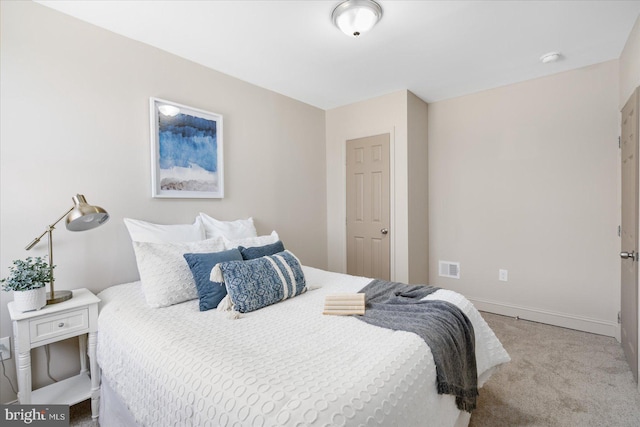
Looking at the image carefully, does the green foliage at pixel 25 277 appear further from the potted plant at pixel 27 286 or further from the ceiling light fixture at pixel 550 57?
the ceiling light fixture at pixel 550 57

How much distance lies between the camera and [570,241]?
2.92 m

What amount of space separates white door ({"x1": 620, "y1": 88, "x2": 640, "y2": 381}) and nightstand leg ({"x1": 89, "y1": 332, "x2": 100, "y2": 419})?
3428mm

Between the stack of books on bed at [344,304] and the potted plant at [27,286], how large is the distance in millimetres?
1488

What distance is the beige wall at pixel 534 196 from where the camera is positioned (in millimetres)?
2756

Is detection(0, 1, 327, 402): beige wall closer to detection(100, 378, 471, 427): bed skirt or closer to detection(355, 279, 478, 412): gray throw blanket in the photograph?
detection(100, 378, 471, 427): bed skirt

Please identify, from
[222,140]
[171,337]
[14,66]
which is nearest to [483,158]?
[222,140]

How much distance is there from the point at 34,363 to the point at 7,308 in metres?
0.37

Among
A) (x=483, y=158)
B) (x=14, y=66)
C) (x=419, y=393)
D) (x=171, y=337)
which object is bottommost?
(x=419, y=393)

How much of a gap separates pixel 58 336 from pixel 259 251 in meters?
1.17

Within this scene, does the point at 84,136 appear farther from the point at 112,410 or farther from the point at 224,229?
the point at 112,410

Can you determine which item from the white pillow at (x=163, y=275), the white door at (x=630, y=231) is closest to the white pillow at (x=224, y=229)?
the white pillow at (x=163, y=275)

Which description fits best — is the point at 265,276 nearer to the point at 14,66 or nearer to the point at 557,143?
the point at 14,66

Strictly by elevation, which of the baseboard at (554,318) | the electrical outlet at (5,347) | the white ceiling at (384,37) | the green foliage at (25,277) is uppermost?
the white ceiling at (384,37)

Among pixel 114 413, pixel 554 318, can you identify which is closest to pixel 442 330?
pixel 114 413
